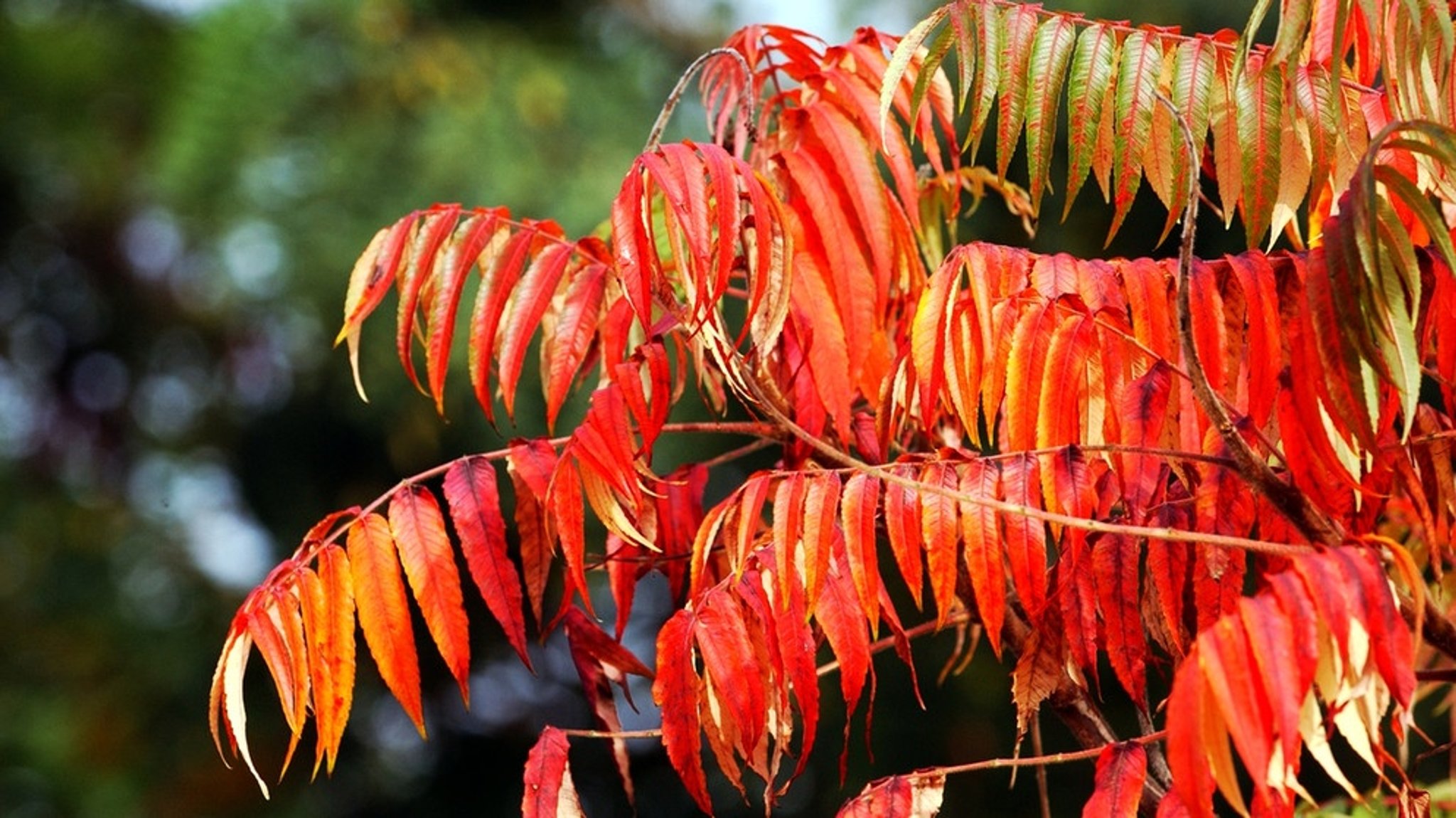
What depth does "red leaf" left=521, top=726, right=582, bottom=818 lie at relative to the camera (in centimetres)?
100

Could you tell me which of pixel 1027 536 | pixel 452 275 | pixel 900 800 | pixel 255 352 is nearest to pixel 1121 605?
pixel 1027 536

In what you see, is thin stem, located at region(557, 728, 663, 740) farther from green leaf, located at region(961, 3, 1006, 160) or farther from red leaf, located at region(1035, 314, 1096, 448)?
green leaf, located at region(961, 3, 1006, 160)

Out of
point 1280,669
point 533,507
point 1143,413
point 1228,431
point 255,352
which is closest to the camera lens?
point 1280,669

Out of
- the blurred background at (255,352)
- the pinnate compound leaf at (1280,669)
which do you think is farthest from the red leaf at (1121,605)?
the blurred background at (255,352)

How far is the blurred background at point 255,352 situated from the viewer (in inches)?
156

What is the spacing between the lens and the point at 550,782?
996 millimetres

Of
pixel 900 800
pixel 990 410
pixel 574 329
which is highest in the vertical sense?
pixel 574 329

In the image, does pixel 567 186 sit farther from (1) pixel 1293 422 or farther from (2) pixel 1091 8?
(1) pixel 1293 422

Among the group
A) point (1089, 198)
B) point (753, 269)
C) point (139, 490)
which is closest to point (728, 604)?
point (753, 269)

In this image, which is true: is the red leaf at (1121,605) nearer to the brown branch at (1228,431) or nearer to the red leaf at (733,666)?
the brown branch at (1228,431)

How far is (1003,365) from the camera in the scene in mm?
1006

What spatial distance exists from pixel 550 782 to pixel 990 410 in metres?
0.38

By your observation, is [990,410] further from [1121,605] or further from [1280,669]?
[1280,669]

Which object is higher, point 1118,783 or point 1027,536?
point 1027,536
